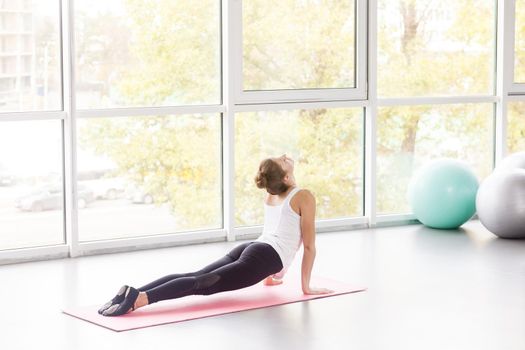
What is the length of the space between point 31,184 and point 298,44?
2205mm

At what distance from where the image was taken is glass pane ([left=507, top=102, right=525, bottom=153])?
8.12 meters

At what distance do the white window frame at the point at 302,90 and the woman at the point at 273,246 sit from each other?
168cm

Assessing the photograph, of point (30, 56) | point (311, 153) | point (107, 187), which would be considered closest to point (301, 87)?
point (311, 153)

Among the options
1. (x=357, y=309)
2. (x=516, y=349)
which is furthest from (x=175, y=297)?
(x=516, y=349)

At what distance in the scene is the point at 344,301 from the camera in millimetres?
5250

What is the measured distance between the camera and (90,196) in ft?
21.4

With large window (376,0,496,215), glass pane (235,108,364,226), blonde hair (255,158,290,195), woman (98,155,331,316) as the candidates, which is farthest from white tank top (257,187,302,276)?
large window (376,0,496,215)

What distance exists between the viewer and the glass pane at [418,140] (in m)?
7.62

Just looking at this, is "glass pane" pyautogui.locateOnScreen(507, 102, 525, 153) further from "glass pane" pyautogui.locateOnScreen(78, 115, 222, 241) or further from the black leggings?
the black leggings

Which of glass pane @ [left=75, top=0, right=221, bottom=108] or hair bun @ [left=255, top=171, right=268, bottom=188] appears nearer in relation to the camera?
hair bun @ [left=255, top=171, right=268, bottom=188]

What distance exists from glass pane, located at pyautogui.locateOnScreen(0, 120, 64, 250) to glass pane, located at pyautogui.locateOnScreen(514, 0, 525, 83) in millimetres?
3860

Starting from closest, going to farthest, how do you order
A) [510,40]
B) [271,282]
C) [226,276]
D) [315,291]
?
[226,276] → [315,291] → [271,282] → [510,40]

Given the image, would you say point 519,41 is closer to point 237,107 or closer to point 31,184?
point 237,107

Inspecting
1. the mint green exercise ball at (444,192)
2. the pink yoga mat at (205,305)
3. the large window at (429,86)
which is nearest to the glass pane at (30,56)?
the pink yoga mat at (205,305)
